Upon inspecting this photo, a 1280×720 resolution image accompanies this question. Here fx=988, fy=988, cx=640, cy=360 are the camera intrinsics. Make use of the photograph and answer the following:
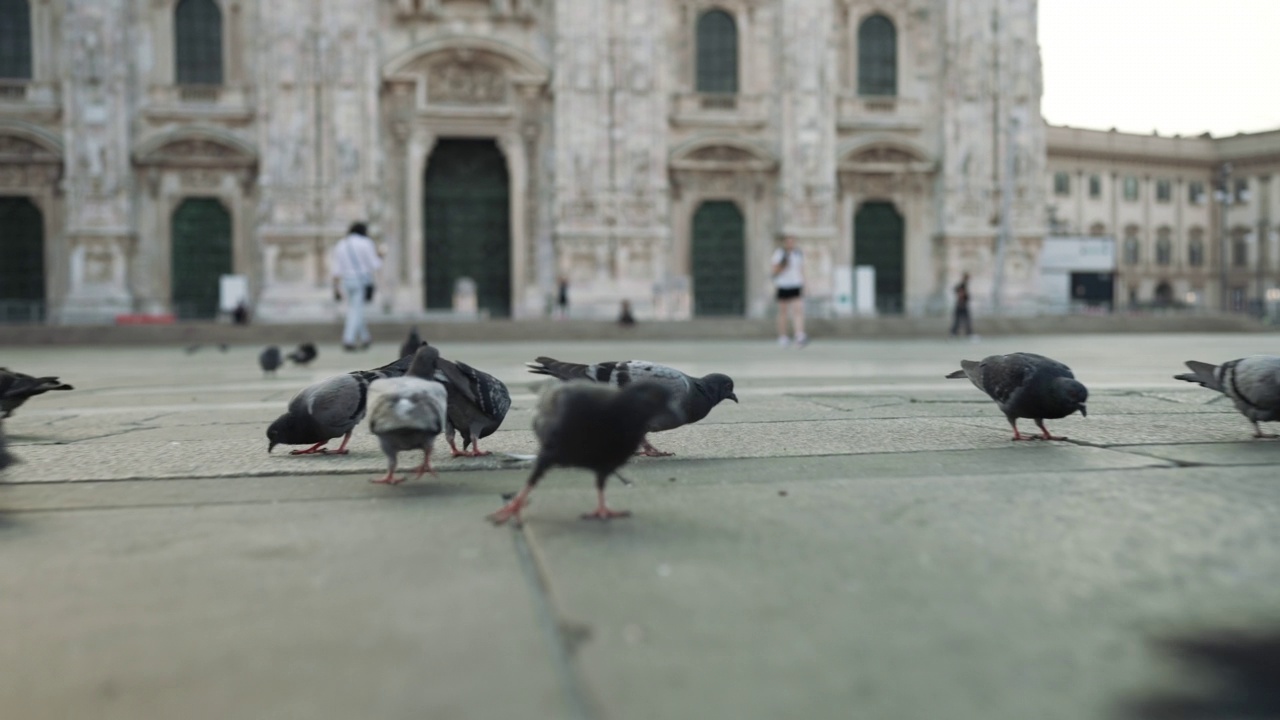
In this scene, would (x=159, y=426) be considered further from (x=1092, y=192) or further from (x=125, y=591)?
(x=1092, y=192)

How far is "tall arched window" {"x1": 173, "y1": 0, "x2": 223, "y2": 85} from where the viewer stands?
24.1 meters

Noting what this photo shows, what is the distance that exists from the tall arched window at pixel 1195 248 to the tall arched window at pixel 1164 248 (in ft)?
4.75

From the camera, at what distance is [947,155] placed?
1039 inches

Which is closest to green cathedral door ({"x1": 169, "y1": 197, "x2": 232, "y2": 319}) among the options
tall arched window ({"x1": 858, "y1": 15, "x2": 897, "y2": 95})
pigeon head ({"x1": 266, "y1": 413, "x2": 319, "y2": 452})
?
tall arched window ({"x1": 858, "y1": 15, "x2": 897, "y2": 95})

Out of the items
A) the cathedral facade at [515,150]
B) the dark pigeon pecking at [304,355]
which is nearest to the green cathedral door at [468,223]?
the cathedral facade at [515,150]

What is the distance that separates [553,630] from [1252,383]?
9.79ft

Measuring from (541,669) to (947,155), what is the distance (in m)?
27.1

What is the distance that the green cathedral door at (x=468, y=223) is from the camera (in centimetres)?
2525

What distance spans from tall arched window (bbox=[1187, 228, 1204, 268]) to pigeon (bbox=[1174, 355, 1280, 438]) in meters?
73.4

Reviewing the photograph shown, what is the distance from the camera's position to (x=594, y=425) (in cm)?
212

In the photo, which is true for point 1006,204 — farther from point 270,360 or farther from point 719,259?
point 270,360

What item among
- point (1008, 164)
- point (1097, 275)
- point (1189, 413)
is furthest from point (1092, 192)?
point (1189, 413)

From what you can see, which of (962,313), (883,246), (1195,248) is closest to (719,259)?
(883,246)

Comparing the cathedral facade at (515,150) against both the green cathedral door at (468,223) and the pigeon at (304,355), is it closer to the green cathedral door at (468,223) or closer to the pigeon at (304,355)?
the green cathedral door at (468,223)
